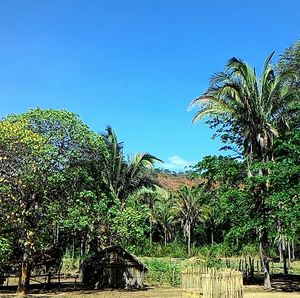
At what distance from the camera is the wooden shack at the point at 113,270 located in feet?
91.6

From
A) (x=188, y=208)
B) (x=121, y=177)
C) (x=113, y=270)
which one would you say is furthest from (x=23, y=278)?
(x=188, y=208)

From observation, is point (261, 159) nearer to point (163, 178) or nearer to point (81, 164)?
point (81, 164)

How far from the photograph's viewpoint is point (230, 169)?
26344mm

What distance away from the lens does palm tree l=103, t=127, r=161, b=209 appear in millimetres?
29969

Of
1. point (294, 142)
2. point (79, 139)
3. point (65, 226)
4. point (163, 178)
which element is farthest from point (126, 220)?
point (163, 178)

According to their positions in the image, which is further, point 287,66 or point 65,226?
point 287,66

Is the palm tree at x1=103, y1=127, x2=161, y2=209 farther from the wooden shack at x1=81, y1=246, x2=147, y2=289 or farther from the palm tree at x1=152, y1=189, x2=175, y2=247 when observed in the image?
the palm tree at x1=152, y1=189, x2=175, y2=247

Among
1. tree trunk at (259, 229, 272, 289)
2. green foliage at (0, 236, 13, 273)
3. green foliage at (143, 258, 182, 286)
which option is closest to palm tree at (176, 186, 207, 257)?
green foliage at (143, 258, 182, 286)

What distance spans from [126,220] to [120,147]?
6.62 metres

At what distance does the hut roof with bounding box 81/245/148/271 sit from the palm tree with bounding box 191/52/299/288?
779cm

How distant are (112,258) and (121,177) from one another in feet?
16.9

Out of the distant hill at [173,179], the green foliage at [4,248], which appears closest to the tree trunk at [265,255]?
the green foliage at [4,248]

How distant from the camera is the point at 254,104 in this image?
26.0 metres

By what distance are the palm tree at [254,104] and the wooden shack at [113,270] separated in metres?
7.65
